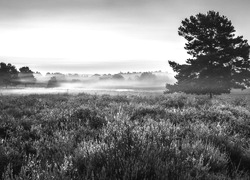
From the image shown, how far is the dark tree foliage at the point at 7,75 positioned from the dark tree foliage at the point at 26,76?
4.24 meters

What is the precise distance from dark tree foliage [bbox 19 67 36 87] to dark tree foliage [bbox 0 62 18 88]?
4.24 metres

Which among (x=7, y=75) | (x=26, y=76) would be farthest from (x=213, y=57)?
(x=26, y=76)

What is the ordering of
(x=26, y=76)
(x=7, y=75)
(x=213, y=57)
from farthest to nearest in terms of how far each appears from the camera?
(x=26, y=76)
(x=7, y=75)
(x=213, y=57)

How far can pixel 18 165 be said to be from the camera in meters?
3.71

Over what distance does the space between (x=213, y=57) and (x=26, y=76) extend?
89619mm

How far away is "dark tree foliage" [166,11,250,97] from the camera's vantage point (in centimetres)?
2891

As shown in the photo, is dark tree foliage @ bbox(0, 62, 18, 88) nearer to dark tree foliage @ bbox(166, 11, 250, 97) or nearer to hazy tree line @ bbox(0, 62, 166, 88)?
hazy tree line @ bbox(0, 62, 166, 88)

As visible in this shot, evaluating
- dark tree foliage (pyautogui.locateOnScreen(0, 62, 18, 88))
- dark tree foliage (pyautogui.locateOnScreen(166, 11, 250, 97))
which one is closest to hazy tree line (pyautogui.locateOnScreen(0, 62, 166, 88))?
dark tree foliage (pyautogui.locateOnScreen(0, 62, 18, 88))

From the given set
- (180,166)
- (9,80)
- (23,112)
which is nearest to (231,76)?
(23,112)

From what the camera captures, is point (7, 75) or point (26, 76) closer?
point (7, 75)

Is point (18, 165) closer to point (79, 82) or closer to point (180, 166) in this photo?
point (180, 166)

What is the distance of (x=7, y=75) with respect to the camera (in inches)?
3447

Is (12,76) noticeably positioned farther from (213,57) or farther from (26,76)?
(213,57)

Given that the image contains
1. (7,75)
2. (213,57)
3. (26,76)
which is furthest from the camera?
(26,76)
